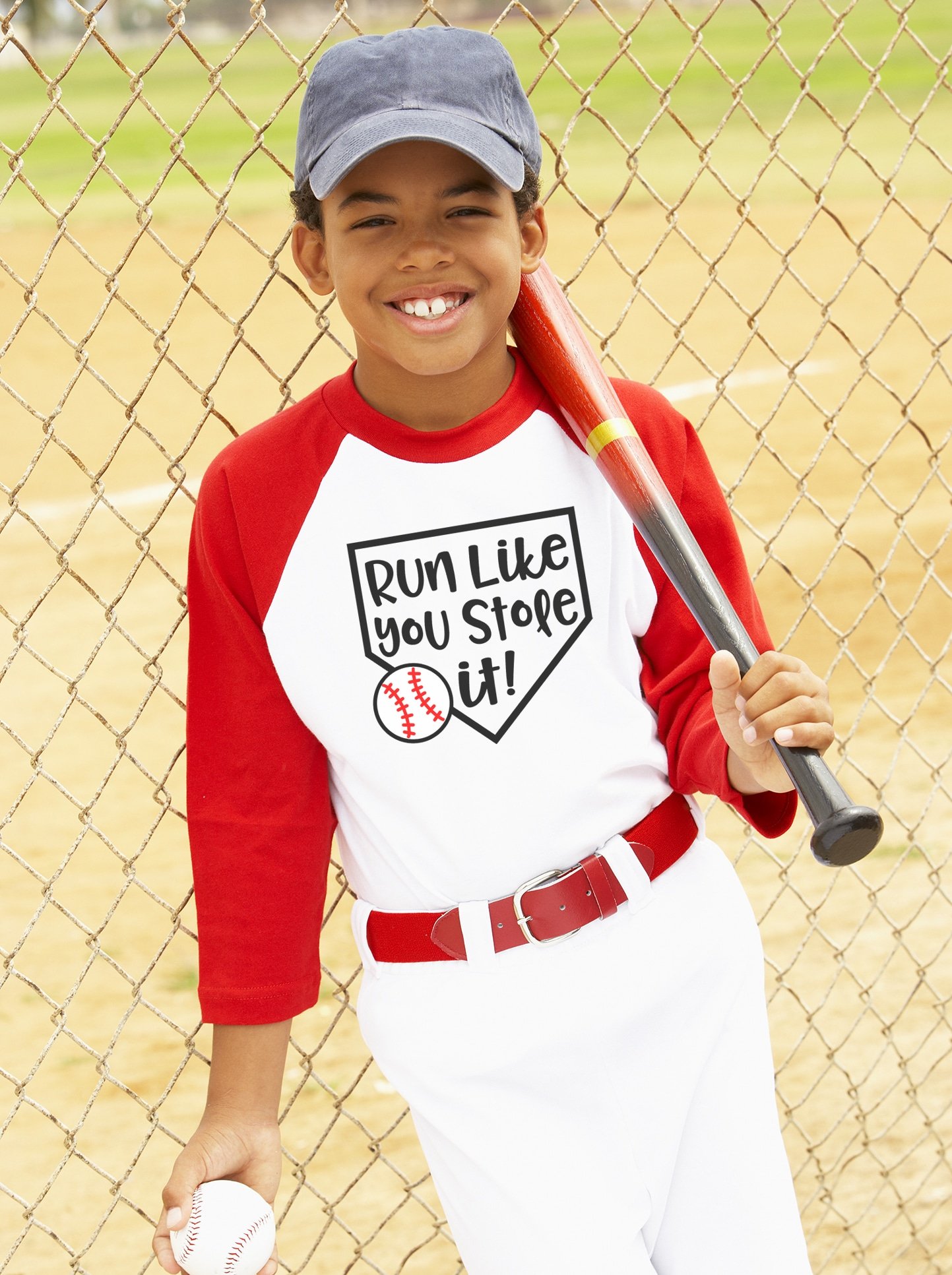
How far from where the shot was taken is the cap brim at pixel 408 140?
127 centimetres

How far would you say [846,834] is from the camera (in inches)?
46.2

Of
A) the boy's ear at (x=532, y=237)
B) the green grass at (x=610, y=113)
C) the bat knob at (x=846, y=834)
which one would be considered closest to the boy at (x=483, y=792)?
the boy's ear at (x=532, y=237)

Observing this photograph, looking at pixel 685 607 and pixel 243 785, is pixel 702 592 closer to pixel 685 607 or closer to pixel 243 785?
pixel 685 607

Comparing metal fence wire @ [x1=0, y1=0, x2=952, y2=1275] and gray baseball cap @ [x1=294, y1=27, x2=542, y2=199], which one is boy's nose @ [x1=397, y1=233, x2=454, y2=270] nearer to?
gray baseball cap @ [x1=294, y1=27, x2=542, y2=199]

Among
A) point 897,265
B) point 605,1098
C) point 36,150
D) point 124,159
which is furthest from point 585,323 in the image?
point 36,150

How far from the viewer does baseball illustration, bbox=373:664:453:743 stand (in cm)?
143

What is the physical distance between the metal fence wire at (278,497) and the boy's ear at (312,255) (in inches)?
8.2

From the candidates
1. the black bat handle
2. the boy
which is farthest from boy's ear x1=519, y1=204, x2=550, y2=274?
the black bat handle

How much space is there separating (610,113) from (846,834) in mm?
23683

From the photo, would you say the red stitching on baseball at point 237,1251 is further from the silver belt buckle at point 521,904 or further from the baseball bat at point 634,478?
the baseball bat at point 634,478

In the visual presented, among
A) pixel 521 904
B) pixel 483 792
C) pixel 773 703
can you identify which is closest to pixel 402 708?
pixel 483 792

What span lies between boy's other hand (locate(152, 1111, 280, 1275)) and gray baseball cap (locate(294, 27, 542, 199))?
89 cm

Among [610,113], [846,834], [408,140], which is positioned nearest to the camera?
[846,834]

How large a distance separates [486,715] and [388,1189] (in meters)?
1.56
